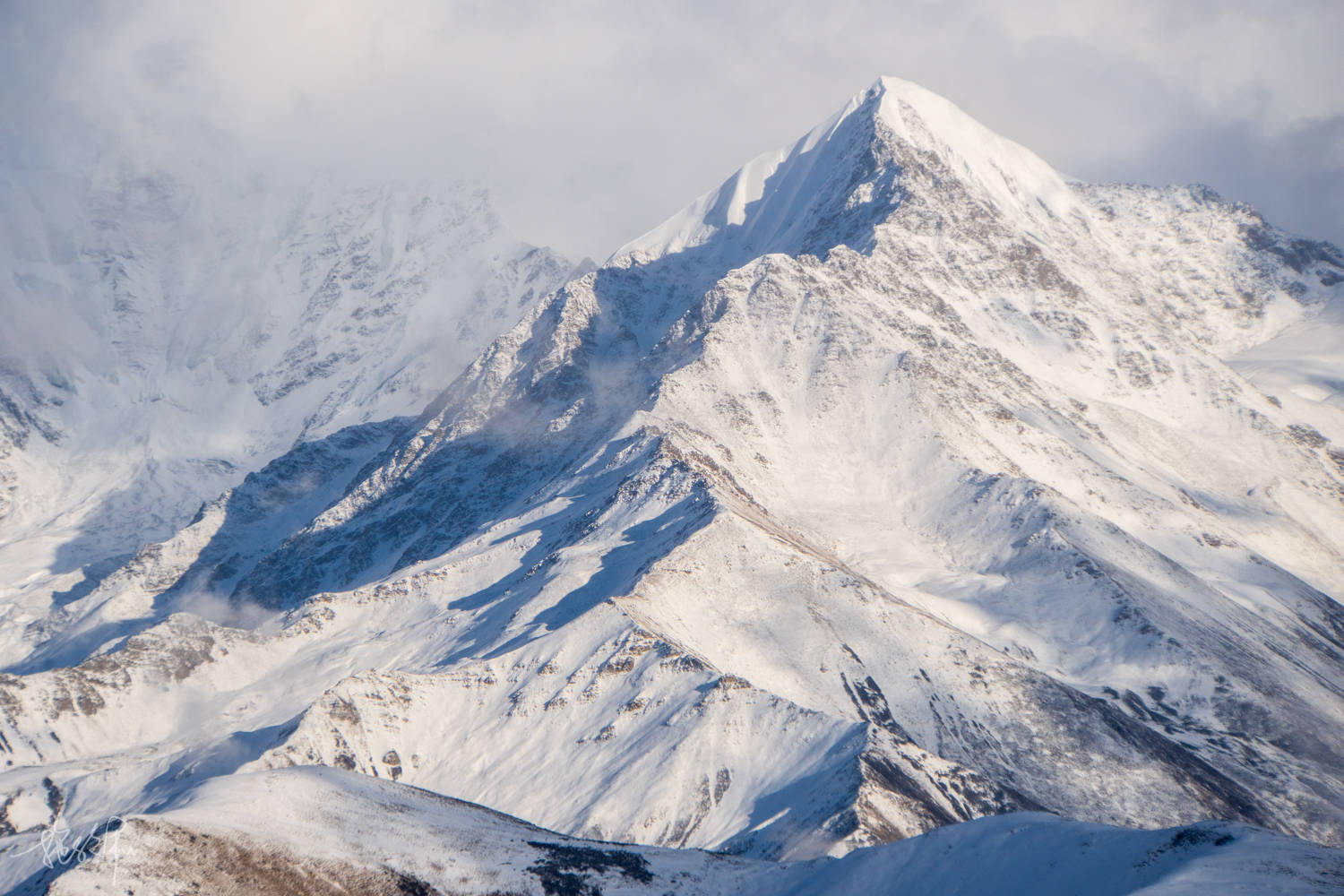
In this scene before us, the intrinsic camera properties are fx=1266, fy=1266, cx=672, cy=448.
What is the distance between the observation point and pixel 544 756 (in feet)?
519

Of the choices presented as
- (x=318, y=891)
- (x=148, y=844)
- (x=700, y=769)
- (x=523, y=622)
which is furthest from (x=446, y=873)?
(x=523, y=622)

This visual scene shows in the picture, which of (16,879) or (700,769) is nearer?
(16,879)

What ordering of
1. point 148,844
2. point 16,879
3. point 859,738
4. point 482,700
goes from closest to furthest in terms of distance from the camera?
point 148,844
point 16,879
point 859,738
point 482,700

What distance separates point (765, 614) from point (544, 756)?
1696 inches

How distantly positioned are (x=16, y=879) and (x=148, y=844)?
1344 cm

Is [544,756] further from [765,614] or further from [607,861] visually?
[607,861]

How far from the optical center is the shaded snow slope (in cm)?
7075

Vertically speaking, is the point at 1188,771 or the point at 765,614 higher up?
the point at 765,614

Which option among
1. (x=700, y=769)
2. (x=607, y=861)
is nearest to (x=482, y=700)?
(x=700, y=769)


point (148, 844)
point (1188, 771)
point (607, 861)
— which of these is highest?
point (148, 844)

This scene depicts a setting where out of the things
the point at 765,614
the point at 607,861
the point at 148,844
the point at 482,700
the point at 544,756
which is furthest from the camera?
the point at 765,614

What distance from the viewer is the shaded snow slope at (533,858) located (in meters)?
70.8

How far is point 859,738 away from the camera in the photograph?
140 m

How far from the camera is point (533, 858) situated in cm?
8850
